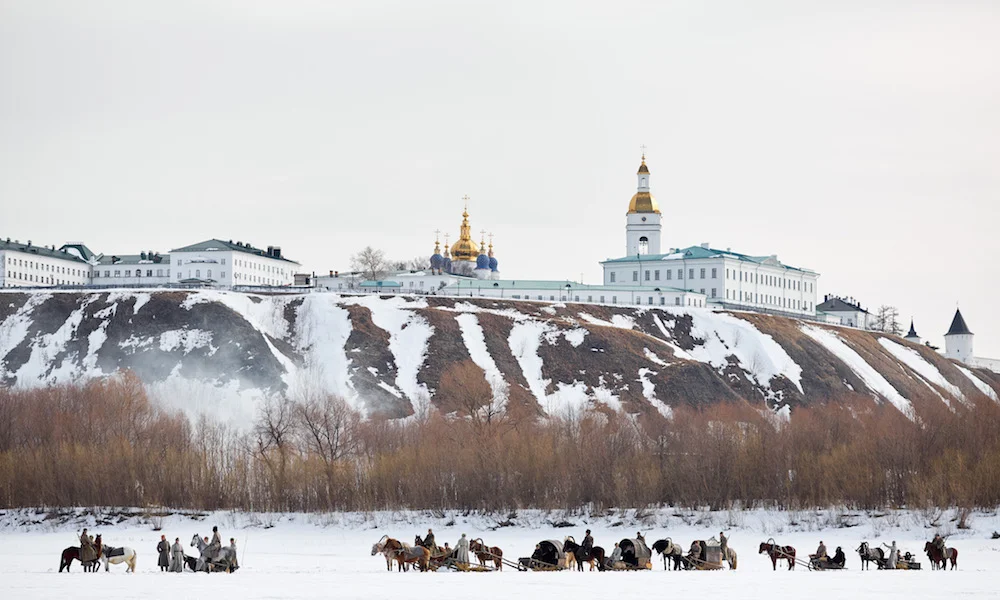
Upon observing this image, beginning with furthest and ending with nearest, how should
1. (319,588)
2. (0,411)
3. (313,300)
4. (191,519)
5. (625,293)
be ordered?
(625,293), (313,300), (0,411), (191,519), (319,588)

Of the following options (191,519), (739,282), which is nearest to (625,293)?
(739,282)

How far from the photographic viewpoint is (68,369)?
379 feet

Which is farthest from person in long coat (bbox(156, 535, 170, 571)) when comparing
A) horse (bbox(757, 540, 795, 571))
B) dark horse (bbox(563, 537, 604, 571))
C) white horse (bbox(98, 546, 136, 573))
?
horse (bbox(757, 540, 795, 571))

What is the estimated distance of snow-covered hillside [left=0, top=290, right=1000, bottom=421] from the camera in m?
114

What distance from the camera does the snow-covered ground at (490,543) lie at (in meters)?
42.2

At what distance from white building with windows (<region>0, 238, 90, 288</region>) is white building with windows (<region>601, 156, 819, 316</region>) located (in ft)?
201

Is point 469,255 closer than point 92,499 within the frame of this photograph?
No

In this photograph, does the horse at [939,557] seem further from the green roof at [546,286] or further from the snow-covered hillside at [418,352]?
the green roof at [546,286]

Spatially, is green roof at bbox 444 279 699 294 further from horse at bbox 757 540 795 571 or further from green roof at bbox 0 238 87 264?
horse at bbox 757 540 795 571

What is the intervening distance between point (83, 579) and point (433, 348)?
7916cm

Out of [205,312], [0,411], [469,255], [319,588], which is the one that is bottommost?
[319,588]

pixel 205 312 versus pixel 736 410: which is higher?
pixel 205 312

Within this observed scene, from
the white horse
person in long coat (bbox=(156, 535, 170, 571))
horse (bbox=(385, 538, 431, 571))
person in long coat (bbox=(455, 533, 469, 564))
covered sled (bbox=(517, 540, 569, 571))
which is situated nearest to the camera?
the white horse

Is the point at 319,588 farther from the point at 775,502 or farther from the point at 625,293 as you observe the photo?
the point at 625,293
